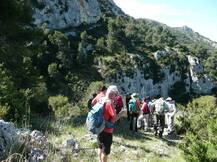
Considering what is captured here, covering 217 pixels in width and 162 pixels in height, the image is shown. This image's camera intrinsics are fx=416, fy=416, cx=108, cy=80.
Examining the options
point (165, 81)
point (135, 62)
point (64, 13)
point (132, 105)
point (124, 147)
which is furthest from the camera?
point (165, 81)

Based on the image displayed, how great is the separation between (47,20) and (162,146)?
110 m

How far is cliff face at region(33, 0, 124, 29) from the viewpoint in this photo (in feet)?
400

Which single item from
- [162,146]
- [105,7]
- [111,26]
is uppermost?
[105,7]

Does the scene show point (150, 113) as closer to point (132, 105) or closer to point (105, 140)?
point (132, 105)

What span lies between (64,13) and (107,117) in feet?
401

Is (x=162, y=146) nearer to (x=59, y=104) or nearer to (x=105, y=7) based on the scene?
(x=59, y=104)

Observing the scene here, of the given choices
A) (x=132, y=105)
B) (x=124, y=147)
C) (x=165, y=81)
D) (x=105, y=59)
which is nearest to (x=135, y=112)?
(x=132, y=105)

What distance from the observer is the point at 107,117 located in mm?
8305

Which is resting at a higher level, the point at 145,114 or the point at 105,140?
the point at 105,140

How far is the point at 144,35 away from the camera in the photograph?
533ft

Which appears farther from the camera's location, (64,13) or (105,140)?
(64,13)

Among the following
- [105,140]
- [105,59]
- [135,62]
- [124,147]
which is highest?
[105,59]

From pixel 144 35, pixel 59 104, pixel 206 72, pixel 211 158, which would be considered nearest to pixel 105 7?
pixel 144 35

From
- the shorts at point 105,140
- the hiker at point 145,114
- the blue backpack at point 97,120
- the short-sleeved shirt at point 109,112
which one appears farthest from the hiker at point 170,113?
the blue backpack at point 97,120
